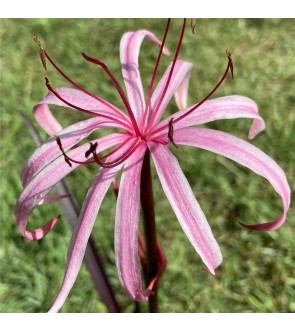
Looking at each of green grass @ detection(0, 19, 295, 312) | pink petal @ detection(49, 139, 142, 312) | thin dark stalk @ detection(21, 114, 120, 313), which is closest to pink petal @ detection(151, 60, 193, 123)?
pink petal @ detection(49, 139, 142, 312)

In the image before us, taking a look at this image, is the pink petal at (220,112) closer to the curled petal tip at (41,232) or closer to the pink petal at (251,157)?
the pink petal at (251,157)

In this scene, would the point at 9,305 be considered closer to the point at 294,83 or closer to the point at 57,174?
the point at 57,174

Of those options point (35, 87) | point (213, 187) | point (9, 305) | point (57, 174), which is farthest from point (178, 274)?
point (35, 87)

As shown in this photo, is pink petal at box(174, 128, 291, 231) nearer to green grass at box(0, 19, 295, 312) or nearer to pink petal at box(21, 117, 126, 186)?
pink petal at box(21, 117, 126, 186)

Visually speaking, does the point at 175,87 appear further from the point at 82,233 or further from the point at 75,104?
the point at 82,233

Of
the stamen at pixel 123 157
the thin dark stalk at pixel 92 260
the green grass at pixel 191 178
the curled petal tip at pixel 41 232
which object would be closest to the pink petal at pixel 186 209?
the stamen at pixel 123 157

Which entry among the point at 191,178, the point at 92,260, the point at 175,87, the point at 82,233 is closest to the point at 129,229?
the point at 82,233
